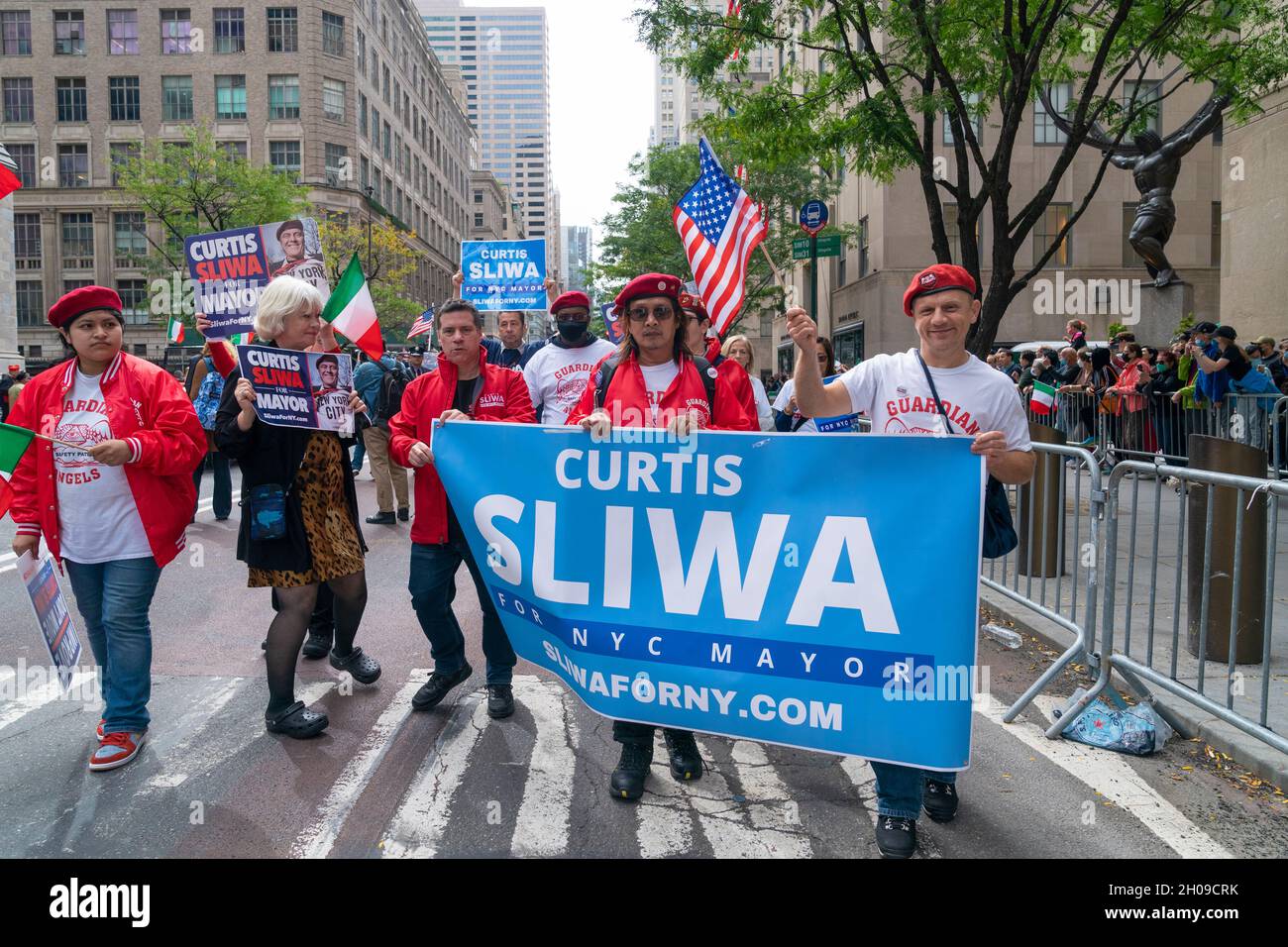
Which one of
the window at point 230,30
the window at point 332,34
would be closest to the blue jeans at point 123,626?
the window at point 332,34

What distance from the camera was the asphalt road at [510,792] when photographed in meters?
3.50

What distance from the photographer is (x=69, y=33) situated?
2282 inches

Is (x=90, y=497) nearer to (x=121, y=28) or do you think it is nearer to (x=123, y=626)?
(x=123, y=626)

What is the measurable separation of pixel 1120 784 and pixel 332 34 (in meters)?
64.1

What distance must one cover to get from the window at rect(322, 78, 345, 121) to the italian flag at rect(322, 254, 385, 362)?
58813 mm

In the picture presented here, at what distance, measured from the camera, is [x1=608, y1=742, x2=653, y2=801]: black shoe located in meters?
3.82

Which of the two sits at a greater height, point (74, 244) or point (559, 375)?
point (74, 244)

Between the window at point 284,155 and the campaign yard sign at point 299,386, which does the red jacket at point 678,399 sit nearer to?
the campaign yard sign at point 299,386

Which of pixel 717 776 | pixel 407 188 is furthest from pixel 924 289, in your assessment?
pixel 407 188

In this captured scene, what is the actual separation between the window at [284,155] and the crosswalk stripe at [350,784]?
5879cm

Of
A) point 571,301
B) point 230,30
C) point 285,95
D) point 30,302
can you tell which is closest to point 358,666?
point 571,301
